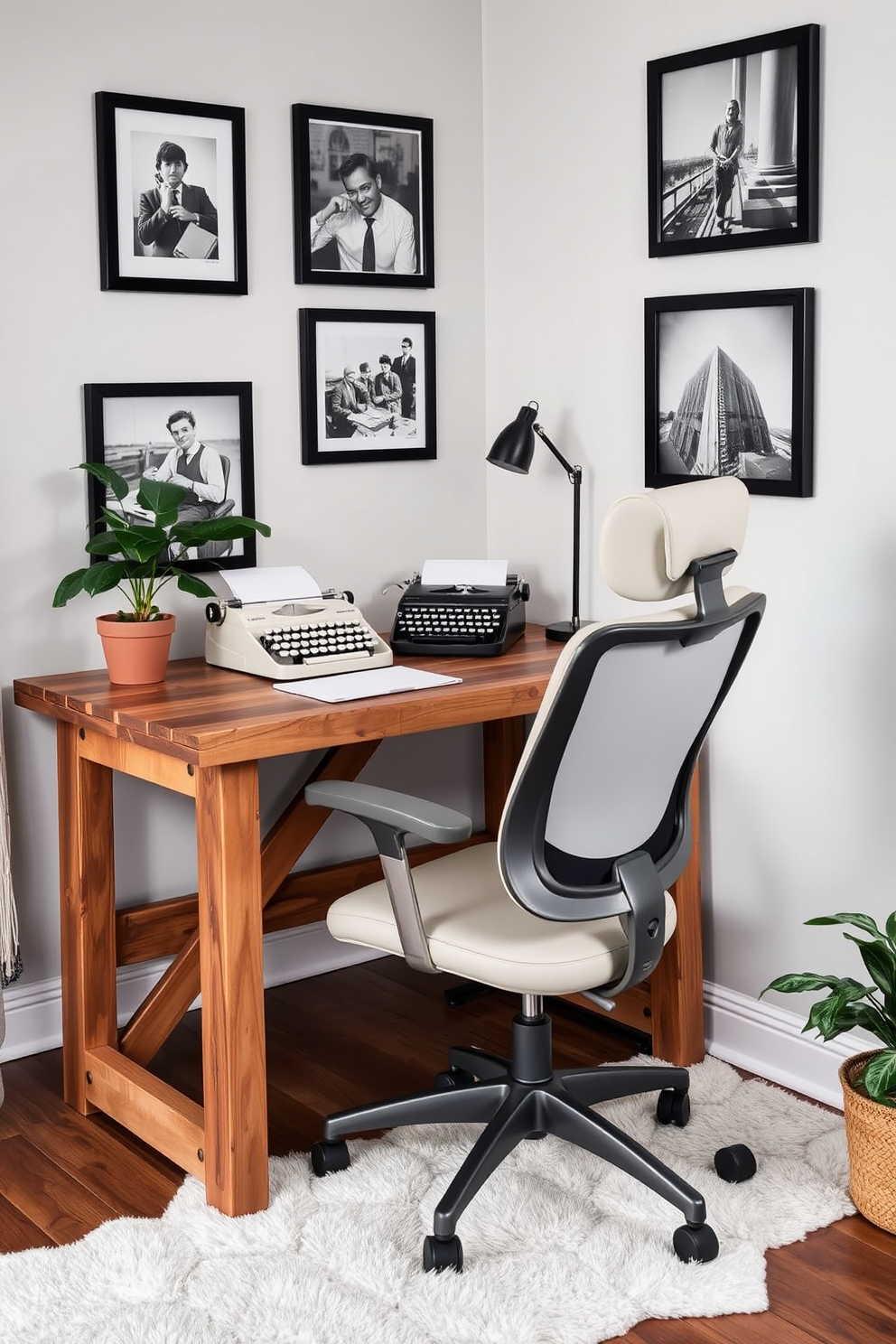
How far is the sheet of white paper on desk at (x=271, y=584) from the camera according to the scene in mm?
2871

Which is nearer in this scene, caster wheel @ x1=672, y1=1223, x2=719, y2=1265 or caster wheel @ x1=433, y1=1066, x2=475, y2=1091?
caster wheel @ x1=672, y1=1223, x2=719, y2=1265

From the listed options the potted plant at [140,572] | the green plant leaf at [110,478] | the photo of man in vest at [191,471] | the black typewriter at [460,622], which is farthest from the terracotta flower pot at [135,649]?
the black typewriter at [460,622]

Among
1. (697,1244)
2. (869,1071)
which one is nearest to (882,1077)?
(869,1071)

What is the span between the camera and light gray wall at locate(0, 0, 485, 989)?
9.19ft

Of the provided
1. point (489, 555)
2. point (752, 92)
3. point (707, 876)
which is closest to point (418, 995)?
point (707, 876)

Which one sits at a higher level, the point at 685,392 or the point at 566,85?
the point at 566,85

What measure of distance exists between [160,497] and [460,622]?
0.69m

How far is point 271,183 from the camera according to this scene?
10.2 ft

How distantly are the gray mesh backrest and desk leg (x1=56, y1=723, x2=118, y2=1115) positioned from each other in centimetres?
103

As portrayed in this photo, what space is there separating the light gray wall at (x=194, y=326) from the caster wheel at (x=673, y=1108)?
1141 mm

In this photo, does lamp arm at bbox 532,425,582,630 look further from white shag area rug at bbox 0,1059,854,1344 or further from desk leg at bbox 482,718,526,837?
white shag area rug at bbox 0,1059,854,1344

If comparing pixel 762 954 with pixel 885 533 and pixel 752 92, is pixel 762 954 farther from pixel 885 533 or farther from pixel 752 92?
pixel 752 92

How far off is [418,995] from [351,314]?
1.60 m

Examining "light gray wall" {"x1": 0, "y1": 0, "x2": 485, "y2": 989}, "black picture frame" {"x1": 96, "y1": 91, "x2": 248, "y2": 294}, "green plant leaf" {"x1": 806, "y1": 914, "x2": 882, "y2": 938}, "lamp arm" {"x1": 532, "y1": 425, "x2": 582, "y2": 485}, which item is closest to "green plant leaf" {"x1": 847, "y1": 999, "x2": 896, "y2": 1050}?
"green plant leaf" {"x1": 806, "y1": 914, "x2": 882, "y2": 938}
